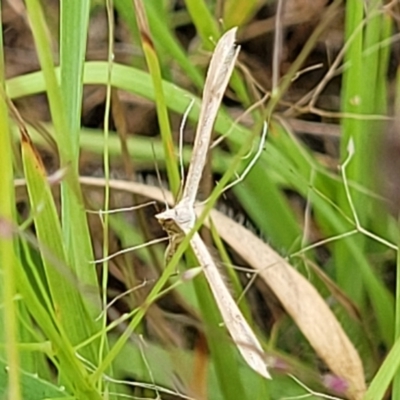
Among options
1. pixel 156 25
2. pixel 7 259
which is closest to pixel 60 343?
pixel 7 259

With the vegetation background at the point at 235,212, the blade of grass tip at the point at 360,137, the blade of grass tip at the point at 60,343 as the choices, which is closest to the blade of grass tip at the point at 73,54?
the vegetation background at the point at 235,212

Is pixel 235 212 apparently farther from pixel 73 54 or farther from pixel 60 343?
pixel 60 343

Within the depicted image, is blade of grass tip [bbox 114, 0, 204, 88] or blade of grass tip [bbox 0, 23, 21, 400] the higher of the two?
blade of grass tip [bbox 114, 0, 204, 88]

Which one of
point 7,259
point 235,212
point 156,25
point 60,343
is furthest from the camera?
point 235,212

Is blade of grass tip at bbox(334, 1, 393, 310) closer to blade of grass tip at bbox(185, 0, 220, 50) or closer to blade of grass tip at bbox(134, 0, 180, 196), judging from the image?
blade of grass tip at bbox(185, 0, 220, 50)

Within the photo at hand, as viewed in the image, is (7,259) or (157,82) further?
(157,82)

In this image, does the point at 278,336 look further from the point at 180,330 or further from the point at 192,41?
the point at 192,41

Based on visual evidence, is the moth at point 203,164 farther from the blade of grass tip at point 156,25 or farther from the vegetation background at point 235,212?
the blade of grass tip at point 156,25

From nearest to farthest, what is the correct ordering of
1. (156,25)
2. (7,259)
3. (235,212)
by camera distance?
(7,259) → (156,25) → (235,212)

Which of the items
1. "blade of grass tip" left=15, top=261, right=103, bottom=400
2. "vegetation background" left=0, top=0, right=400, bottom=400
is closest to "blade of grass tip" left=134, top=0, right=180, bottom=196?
"vegetation background" left=0, top=0, right=400, bottom=400
